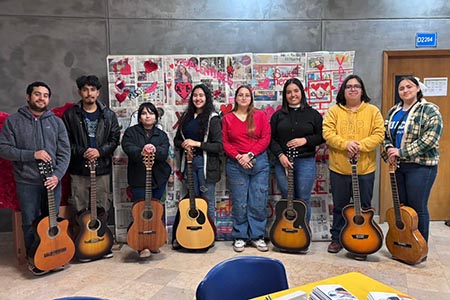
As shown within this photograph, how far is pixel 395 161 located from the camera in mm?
3279

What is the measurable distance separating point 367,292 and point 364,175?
7.19 feet

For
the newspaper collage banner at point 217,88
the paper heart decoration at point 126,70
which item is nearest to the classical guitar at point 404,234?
the newspaper collage banner at point 217,88

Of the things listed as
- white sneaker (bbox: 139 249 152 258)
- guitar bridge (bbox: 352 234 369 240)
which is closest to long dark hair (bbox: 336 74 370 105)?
guitar bridge (bbox: 352 234 369 240)

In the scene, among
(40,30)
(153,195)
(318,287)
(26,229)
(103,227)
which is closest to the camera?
(318,287)

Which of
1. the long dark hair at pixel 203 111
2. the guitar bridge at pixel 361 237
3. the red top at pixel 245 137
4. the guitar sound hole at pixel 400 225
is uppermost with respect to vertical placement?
the long dark hair at pixel 203 111

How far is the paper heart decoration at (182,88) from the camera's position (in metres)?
3.93

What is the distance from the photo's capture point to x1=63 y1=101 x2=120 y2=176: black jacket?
11.5 ft

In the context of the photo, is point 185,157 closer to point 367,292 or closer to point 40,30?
point 40,30

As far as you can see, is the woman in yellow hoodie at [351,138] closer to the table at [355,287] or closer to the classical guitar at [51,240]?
the table at [355,287]

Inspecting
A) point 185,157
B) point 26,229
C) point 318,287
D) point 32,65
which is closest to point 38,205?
Answer: point 26,229

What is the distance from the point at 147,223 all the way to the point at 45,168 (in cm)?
95

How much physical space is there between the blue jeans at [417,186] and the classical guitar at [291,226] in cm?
87

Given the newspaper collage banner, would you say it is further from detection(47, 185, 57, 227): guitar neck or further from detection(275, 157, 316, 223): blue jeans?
detection(47, 185, 57, 227): guitar neck

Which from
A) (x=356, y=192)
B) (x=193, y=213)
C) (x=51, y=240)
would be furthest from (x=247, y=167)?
(x=51, y=240)
